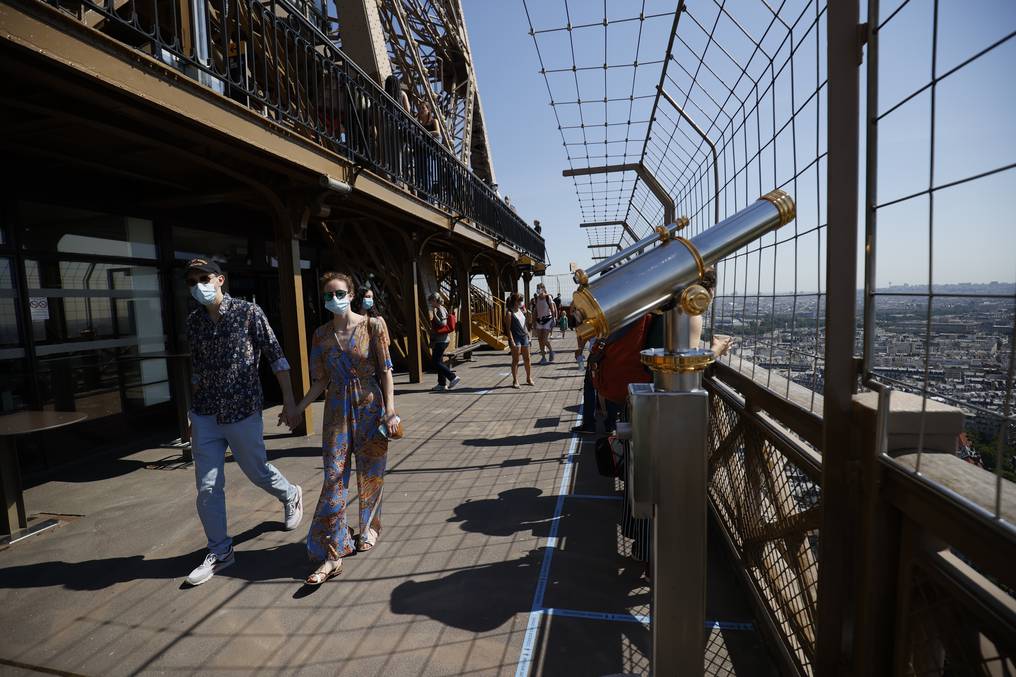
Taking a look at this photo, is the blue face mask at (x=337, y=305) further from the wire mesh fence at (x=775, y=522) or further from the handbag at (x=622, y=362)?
the wire mesh fence at (x=775, y=522)

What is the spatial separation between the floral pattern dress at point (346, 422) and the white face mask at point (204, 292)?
63 centimetres

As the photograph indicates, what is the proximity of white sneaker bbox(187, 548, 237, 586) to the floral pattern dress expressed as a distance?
50cm

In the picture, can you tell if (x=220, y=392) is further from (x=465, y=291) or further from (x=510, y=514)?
(x=465, y=291)

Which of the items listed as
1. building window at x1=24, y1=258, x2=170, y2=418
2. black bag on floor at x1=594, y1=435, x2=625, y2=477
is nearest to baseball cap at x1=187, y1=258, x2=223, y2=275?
building window at x1=24, y1=258, x2=170, y2=418

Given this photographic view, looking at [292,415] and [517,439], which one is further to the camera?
[517,439]

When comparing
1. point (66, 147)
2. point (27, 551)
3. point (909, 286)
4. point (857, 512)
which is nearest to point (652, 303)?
point (909, 286)

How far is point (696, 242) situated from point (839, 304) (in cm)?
56

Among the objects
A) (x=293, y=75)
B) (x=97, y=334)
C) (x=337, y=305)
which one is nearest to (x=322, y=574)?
(x=337, y=305)

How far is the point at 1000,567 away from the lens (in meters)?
0.85

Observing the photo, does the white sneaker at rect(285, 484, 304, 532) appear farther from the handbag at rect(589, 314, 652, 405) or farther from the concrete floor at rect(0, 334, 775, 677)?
the handbag at rect(589, 314, 652, 405)

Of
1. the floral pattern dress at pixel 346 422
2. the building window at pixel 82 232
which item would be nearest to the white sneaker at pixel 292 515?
the floral pattern dress at pixel 346 422

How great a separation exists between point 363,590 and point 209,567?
960 mm

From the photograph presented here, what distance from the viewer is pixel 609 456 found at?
8.86 ft

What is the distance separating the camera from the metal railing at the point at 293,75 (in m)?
3.56
